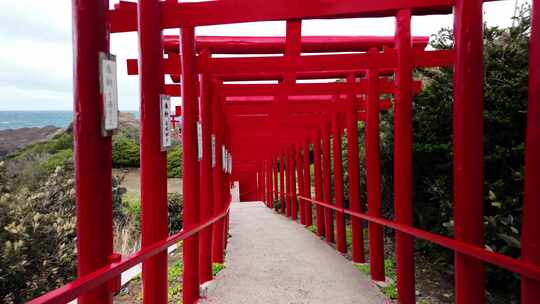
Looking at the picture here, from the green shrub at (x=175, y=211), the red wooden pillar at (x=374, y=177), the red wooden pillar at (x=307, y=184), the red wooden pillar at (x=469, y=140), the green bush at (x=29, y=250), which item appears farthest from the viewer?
the green shrub at (x=175, y=211)

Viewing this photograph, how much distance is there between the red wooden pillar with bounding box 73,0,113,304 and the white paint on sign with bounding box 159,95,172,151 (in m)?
1.17

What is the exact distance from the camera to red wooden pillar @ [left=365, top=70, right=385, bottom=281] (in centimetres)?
645

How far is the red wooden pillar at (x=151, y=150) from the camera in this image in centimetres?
388

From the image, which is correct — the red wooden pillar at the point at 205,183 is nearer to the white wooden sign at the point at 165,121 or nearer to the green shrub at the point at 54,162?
the white wooden sign at the point at 165,121

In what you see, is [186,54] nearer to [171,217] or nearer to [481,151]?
[481,151]

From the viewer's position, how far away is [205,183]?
664cm

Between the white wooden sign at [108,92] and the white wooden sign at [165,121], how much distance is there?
1064 millimetres

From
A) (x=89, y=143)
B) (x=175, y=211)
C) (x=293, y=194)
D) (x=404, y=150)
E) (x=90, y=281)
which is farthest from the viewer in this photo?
(x=293, y=194)

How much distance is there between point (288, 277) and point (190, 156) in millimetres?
2248

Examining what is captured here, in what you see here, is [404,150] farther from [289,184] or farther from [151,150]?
[289,184]

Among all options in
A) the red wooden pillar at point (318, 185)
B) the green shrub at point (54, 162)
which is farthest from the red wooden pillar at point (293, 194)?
the green shrub at point (54, 162)

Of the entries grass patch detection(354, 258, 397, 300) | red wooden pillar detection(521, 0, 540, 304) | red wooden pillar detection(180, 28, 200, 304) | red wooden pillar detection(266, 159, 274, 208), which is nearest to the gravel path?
grass patch detection(354, 258, 397, 300)

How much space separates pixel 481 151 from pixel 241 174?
112 feet

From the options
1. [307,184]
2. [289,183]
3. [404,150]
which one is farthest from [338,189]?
[289,183]
